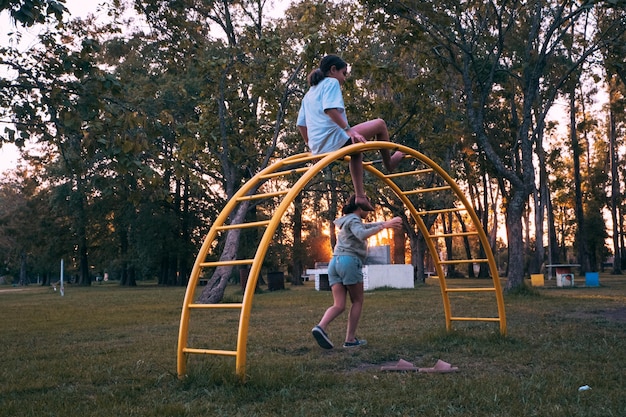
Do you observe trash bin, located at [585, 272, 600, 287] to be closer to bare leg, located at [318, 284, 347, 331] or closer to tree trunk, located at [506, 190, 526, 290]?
tree trunk, located at [506, 190, 526, 290]

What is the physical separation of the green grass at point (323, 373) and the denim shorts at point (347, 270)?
74 centimetres

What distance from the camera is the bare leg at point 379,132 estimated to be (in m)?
5.92

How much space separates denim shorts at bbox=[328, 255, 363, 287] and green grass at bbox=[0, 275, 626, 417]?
0.74 meters

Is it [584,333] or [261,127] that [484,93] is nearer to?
[261,127]

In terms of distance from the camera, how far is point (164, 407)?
4.05m

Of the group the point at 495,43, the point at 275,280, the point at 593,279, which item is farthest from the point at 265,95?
the point at 593,279

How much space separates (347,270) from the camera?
6.65 m

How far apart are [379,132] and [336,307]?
71.8 inches

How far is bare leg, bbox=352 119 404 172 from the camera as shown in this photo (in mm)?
5922

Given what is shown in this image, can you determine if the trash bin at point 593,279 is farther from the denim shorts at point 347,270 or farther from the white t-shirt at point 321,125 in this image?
the white t-shirt at point 321,125

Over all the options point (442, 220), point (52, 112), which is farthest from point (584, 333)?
point (442, 220)

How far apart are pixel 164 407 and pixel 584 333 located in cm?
566

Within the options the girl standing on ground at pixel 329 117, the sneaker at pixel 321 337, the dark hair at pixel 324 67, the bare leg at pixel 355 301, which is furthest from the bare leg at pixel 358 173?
the sneaker at pixel 321 337

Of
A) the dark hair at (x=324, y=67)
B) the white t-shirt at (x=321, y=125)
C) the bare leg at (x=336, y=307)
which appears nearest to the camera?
the white t-shirt at (x=321, y=125)
